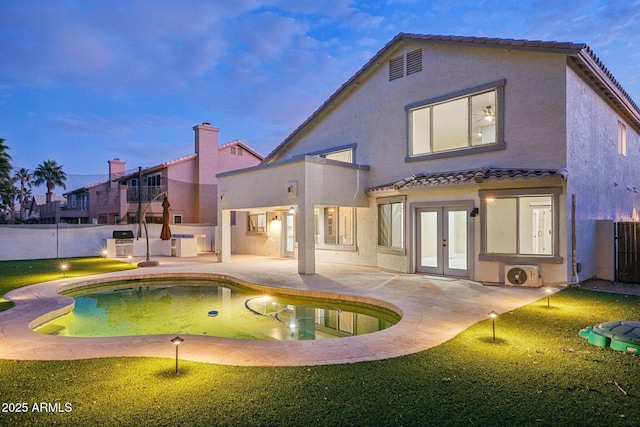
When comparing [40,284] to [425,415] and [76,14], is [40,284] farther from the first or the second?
[76,14]

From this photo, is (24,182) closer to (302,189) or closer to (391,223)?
(302,189)

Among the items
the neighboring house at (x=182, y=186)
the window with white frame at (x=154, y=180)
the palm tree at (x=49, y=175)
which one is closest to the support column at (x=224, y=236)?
the neighboring house at (x=182, y=186)

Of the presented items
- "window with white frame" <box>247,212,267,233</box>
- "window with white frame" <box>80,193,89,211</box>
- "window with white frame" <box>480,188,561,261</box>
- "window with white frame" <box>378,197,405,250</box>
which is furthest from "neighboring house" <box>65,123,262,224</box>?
"window with white frame" <box>480,188,561,261</box>

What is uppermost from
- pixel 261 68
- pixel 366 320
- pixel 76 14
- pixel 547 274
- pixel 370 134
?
pixel 261 68

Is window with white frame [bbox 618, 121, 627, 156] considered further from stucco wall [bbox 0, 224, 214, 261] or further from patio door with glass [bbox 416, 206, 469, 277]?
stucco wall [bbox 0, 224, 214, 261]

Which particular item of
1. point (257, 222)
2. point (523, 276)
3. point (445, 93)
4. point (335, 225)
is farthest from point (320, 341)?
point (257, 222)

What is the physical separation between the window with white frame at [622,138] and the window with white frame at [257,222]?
1551 cm

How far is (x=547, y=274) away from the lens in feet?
32.8

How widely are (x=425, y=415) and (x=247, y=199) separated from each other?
40.1 feet

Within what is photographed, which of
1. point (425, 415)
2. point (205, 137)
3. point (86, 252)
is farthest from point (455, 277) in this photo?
point (205, 137)

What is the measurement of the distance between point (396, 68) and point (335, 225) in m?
6.68

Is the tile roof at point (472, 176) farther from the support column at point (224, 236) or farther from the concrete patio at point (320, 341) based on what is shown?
the support column at point (224, 236)

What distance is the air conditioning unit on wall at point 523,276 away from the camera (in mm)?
9742

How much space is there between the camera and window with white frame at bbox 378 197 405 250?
12.9 meters
